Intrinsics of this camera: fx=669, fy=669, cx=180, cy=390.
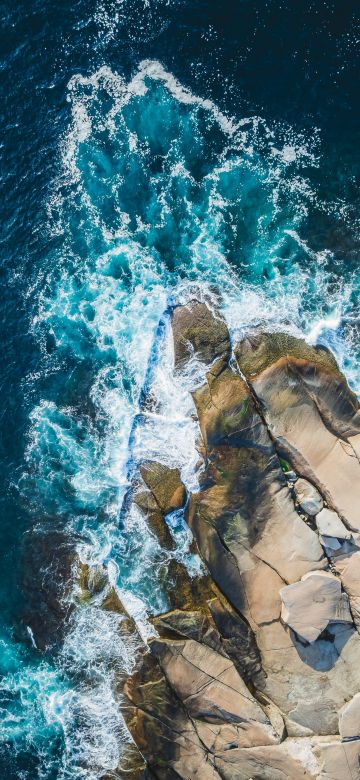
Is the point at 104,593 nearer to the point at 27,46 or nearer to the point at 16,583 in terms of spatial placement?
the point at 16,583

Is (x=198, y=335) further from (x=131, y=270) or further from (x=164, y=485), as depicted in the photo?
(x=164, y=485)

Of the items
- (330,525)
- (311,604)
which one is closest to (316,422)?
(330,525)

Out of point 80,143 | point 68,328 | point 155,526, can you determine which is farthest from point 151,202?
point 155,526

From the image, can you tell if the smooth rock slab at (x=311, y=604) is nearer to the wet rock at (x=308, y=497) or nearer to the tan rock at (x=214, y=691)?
the wet rock at (x=308, y=497)

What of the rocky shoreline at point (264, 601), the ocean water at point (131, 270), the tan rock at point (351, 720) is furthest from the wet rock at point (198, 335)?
the tan rock at point (351, 720)

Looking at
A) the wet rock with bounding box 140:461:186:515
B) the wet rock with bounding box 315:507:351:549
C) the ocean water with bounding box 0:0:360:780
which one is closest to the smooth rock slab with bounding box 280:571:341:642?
the wet rock with bounding box 315:507:351:549

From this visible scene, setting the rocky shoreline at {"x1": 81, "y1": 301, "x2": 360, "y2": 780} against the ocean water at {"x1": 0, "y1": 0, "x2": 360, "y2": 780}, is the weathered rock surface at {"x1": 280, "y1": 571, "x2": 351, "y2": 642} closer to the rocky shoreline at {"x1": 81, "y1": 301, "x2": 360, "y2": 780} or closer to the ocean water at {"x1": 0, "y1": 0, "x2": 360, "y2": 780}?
the rocky shoreline at {"x1": 81, "y1": 301, "x2": 360, "y2": 780}

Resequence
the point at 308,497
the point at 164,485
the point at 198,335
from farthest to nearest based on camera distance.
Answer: the point at 198,335 < the point at 164,485 < the point at 308,497

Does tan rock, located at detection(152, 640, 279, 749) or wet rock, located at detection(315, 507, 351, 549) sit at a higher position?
wet rock, located at detection(315, 507, 351, 549)
